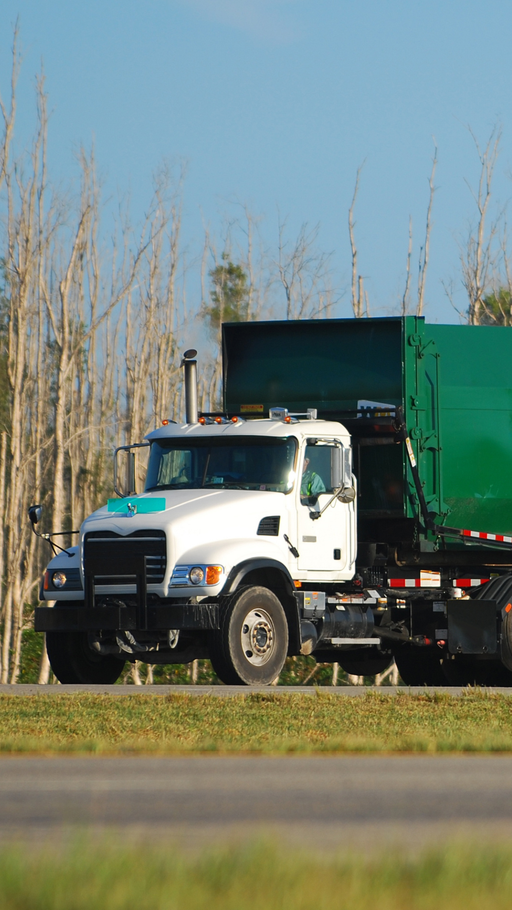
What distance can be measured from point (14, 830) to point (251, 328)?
12.4m

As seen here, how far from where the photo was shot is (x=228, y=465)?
54.7 ft

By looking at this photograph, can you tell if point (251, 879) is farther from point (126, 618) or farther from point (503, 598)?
point (503, 598)

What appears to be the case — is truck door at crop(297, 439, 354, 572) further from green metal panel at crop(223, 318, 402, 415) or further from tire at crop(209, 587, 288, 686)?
green metal panel at crop(223, 318, 402, 415)

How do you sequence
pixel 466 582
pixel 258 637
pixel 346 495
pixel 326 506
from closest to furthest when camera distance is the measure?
pixel 258 637
pixel 326 506
pixel 346 495
pixel 466 582

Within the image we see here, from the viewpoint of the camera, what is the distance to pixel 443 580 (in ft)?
Result: 60.6

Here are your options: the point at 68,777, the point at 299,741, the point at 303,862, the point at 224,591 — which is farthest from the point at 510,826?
the point at 224,591

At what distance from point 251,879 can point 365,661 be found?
14825mm

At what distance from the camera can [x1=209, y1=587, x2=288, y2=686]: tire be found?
15.5 m

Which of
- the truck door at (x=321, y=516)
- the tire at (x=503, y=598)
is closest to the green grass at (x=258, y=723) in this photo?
the truck door at (x=321, y=516)

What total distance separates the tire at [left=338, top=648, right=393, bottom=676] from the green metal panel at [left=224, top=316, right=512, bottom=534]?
2.15m

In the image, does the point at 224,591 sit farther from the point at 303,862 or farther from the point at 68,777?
the point at 303,862

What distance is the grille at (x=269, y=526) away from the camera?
16.2 meters

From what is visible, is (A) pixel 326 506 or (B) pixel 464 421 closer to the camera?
(A) pixel 326 506

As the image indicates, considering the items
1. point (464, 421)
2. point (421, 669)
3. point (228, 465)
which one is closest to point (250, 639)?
point (228, 465)
